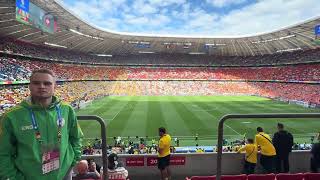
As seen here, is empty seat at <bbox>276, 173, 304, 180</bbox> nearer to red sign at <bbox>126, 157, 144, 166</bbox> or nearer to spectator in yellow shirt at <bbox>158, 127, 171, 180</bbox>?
spectator in yellow shirt at <bbox>158, 127, 171, 180</bbox>

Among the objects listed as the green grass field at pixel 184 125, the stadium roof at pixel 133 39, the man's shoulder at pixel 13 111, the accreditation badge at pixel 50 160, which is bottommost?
the green grass field at pixel 184 125

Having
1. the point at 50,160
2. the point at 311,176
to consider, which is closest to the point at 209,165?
the point at 311,176

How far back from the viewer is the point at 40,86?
2686 millimetres

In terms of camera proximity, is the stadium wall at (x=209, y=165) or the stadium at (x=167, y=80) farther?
the stadium at (x=167, y=80)

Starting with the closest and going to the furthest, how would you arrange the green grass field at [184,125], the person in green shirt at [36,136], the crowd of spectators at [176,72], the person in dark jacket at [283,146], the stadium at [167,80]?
1. the person in green shirt at [36,136]
2. the person in dark jacket at [283,146]
3. the stadium at [167,80]
4. the green grass field at [184,125]
5. the crowd of spectators at [176,72]

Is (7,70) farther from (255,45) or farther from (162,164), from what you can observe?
(255,45)

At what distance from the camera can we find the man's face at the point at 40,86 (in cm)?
267

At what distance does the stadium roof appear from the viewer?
3931 centimetres

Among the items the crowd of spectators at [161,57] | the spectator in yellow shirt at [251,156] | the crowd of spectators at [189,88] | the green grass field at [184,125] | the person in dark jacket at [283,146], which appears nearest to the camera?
the person in dark jacket at [283,146]

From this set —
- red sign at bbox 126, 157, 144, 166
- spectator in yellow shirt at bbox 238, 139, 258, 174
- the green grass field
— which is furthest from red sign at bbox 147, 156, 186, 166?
the green grass field

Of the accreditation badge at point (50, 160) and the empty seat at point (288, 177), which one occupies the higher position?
the accreditation badge at point (50, 160)

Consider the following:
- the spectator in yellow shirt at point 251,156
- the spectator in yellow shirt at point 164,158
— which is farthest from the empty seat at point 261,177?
the spectator in yellow shirt at point 164,158

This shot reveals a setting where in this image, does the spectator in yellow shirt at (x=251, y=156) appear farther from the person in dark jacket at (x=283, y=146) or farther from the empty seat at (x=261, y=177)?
the empty seat at (x=261, y=177)

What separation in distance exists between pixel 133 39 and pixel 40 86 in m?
61.0
